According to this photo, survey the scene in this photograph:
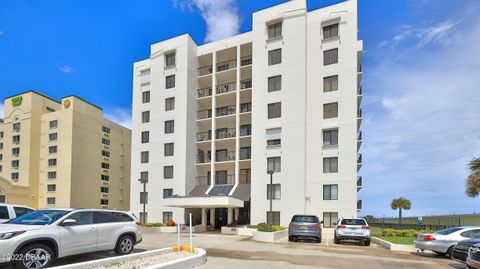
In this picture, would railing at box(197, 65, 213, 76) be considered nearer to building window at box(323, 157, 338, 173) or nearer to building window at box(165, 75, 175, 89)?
building window at box(165, 75, 175, 89)

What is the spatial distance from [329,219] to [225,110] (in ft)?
54.3

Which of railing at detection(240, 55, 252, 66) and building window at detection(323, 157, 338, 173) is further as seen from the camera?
railing at detection(240, 55, 252, 66)

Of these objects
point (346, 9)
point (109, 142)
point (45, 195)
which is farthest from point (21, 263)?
point (109, 142)

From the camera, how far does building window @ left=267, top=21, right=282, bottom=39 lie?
37347mm

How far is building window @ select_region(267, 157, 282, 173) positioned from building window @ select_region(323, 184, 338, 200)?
453cm

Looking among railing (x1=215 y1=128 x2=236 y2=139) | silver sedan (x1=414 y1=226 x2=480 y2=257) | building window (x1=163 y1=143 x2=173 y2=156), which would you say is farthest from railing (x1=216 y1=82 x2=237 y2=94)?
silver sedan (x1=414 y1=226 x2=480 y2=257)

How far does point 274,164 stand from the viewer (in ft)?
116

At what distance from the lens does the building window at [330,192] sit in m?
33.1

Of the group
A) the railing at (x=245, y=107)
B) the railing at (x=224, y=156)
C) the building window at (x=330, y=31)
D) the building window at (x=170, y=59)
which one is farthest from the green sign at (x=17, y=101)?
the building window at (x=330, y=31)

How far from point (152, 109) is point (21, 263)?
3425cm

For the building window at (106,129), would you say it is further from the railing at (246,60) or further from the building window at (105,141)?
the railing at (246,60)

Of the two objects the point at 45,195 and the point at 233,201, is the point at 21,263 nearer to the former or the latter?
the point at 233,201

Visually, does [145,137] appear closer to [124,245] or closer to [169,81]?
[169,81]

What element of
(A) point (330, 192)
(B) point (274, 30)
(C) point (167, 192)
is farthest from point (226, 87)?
(A) point (330, 192)
